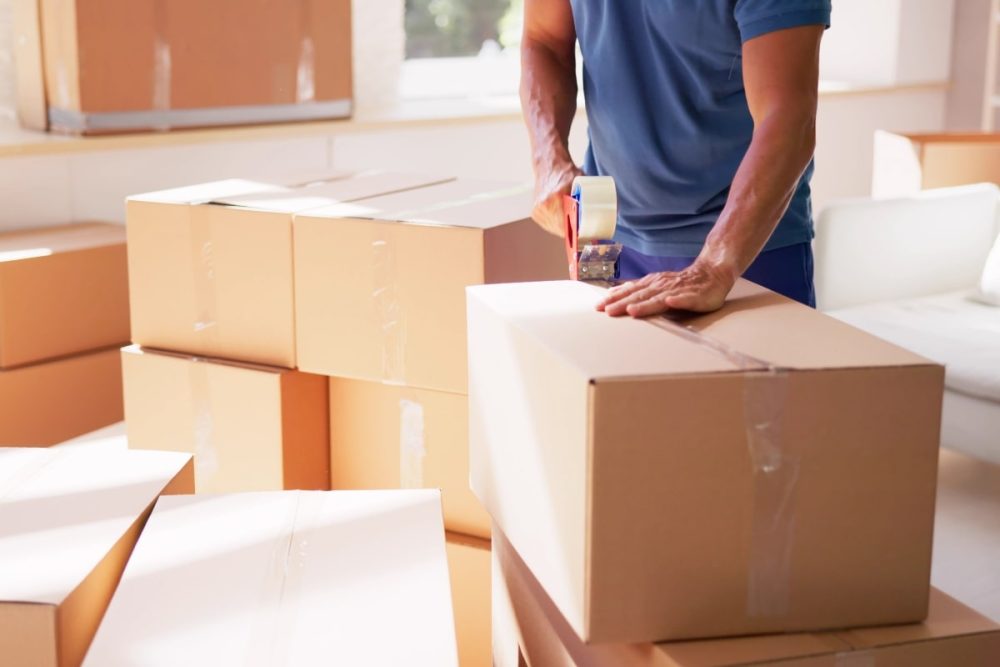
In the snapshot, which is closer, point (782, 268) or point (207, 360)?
point (782, 268)

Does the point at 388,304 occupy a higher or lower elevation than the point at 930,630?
higher

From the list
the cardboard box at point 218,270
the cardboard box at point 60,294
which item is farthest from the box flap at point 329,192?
the cardboard box at point 60,294

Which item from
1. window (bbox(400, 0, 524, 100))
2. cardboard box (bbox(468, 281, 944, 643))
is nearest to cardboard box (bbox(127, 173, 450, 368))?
cardboard box (bbox(468, 281, 944, 643))

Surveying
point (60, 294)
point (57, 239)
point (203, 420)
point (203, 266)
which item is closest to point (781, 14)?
point (203, 266)

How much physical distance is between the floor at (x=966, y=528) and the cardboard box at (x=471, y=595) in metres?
0.76

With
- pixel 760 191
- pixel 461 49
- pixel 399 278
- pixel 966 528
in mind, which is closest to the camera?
pixel 760 191

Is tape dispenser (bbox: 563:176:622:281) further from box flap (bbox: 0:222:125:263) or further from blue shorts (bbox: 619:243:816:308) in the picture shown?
box flap (bbox: 0:222:125:263)

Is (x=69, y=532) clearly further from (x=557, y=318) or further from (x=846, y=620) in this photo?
(x=846, y=620)

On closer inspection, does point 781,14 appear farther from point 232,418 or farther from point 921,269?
point 921,269

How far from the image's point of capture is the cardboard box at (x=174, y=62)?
113 inches

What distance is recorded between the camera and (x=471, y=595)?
1.79 meters

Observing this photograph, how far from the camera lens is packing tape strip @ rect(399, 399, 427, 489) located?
1.82 metres

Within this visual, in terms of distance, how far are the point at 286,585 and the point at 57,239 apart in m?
1.98

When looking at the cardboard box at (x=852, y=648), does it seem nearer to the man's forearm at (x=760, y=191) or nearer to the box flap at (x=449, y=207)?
the man's forearm at (x=760, y=191)
